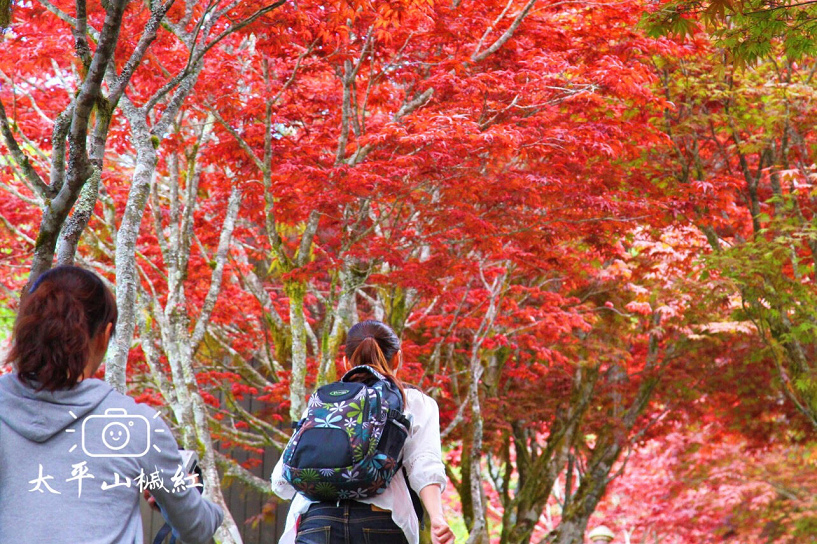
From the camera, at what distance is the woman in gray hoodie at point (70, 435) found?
1812mm

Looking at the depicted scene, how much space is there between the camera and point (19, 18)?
693cm

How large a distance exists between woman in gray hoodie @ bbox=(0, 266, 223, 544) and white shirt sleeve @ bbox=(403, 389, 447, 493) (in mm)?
1285

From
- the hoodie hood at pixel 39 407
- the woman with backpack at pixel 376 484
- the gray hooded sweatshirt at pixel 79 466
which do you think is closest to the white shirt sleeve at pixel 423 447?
the woman with backpack at pixel 376 484

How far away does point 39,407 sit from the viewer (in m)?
1.83

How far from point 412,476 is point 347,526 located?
29cm

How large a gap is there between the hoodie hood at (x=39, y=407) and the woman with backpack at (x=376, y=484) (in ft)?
3.89

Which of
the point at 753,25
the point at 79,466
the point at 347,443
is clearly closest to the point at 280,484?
the point at 347,443

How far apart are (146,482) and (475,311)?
299 inches

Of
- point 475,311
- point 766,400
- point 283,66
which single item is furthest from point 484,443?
point 283,66

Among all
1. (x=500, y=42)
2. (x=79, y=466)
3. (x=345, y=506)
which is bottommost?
(x=345, y=506)

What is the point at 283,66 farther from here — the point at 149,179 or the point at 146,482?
the point at 146,482

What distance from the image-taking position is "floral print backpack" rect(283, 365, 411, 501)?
291 centimetres

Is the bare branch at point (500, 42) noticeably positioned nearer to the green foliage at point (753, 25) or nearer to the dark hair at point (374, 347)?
the green foliage at point (753, 25)

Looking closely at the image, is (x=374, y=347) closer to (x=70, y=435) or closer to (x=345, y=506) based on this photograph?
(x=345, y=506)
